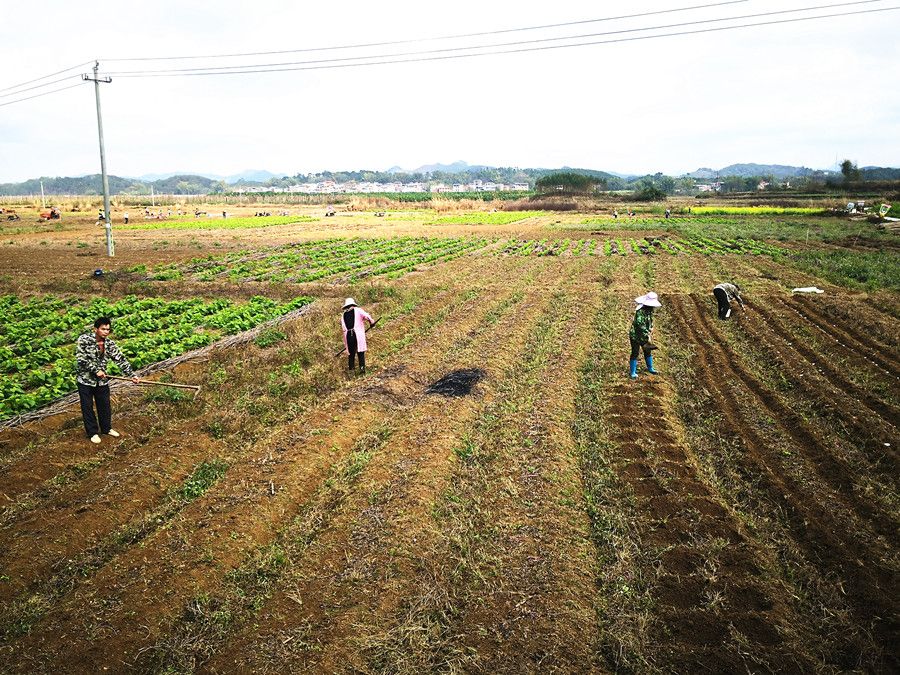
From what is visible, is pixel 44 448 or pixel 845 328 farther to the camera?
pixel 845 328

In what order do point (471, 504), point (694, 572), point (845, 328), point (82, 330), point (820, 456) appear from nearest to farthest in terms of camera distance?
point (694, 572) → point (471, 504) → point (820, 456) → point (845, 328) → point (82, 330)

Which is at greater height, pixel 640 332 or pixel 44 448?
pixel 640 332

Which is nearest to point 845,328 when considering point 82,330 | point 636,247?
point 636,247

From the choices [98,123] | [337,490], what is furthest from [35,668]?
[98,123]

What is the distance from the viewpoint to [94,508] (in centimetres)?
698

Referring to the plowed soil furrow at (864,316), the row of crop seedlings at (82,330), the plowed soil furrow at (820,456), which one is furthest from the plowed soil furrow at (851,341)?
the row of crop seedlings at (82,330)

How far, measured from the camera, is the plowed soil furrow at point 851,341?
1214 cm

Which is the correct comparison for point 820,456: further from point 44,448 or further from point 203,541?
point 44,448

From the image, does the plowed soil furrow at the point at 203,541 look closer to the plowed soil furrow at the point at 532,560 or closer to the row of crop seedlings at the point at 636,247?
the plowed soil furrow at the point at 532,560

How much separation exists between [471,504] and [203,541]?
3.42m

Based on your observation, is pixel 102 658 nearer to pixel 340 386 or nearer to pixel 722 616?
pixel 722 616

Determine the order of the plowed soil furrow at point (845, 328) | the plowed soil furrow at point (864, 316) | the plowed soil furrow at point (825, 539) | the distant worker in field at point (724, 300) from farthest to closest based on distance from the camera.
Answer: the distant worker in field at point (724, 300), the plowed soil furrow at point (864, 316), the plowed soil furrow at point (845, 328), the plowed soil furrow at point (825, 539)

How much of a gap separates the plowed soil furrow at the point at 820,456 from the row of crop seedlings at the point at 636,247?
21613mm

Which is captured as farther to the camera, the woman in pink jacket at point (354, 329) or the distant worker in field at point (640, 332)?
the woman in pink jacket at point (354, 329)
